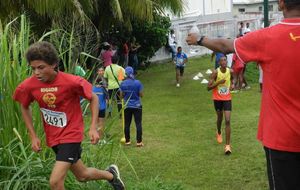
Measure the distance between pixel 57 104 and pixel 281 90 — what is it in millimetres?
2177

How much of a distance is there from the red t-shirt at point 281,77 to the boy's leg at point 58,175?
→ 1994mm

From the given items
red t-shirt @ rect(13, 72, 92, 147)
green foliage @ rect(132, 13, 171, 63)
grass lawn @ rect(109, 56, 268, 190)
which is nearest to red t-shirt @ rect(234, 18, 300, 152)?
red t-shirt @ rect(13, 72, 92, 147)

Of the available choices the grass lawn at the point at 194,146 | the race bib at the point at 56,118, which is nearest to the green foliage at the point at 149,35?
the grass lawn at the point at 194,146

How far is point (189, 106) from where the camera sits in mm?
13797

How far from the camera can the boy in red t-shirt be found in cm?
454

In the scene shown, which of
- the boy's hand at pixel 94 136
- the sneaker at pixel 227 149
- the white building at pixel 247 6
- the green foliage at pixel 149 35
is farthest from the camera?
the white building at pixel 247 6

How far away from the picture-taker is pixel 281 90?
3.14m

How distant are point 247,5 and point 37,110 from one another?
141 ft

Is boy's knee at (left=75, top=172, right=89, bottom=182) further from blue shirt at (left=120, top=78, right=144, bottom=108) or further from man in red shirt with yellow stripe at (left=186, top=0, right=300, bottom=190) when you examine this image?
blue shirt at (left=120, top=78, right=144, bottom=108)

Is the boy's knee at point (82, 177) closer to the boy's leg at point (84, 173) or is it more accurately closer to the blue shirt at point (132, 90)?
the boy's leg at point (84, 173)

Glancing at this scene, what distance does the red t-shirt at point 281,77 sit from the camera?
3.12 m

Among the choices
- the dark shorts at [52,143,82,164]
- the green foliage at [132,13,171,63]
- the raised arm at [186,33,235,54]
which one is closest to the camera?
the raised arm at [186,33,235,54]

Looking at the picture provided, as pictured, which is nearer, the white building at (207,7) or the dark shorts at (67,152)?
the dark shorts at (67,152)

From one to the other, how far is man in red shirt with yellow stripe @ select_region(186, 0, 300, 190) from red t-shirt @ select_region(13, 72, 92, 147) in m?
1.86
